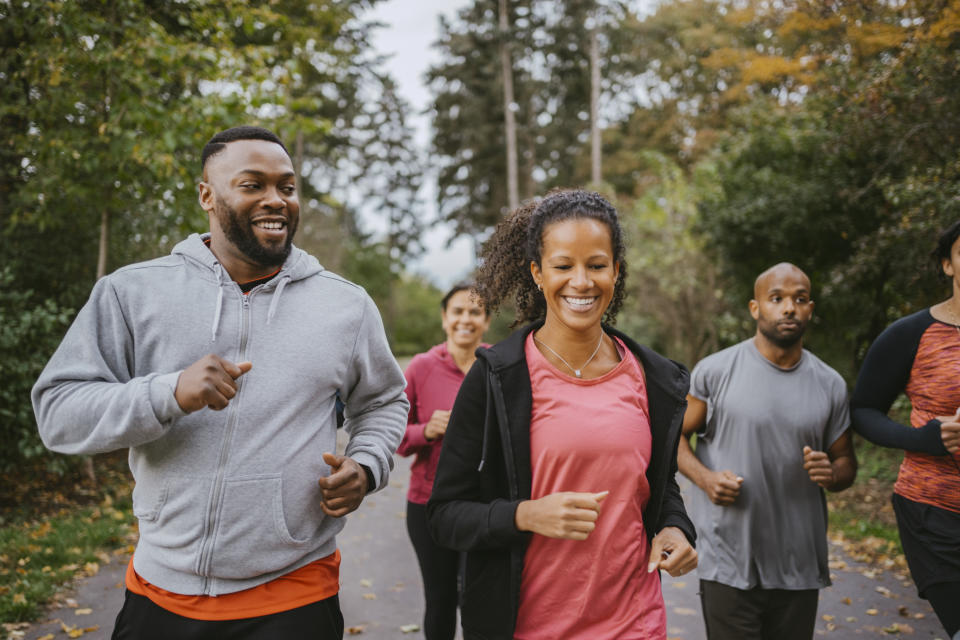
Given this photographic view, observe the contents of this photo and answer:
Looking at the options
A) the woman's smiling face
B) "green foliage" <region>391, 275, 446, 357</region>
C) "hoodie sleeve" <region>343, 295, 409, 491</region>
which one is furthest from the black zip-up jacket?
"green foliage" <region>391, 275, 446, 357</region>

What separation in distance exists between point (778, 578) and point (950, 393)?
4.09 ft

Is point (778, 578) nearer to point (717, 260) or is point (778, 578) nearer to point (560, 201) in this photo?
point (560, 201)

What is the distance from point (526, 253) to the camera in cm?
274

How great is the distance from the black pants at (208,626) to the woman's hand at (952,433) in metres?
2.69

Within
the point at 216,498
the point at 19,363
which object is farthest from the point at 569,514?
the point at 19,363

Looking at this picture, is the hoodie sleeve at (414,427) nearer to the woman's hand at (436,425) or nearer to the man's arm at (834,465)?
the woman's hand at (436,425)

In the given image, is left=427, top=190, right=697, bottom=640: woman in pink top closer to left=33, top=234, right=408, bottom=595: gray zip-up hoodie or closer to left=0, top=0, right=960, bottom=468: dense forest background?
left=33, top=234, right=408, bottom=595: gray zip-up hoodie

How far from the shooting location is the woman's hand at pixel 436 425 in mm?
4414

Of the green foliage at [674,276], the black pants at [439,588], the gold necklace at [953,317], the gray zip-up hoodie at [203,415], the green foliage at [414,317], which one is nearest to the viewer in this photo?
the gray zip-up hoodie at [203,415]

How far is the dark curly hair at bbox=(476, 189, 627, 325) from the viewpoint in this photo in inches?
103

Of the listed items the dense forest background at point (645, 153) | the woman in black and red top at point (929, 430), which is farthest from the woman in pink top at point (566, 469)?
the dense forest background at point (645, 153)

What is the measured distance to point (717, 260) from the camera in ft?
48.5

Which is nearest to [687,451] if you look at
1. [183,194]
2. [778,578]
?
[778,578]

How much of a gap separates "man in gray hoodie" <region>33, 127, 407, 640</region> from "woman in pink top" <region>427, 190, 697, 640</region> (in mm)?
510
